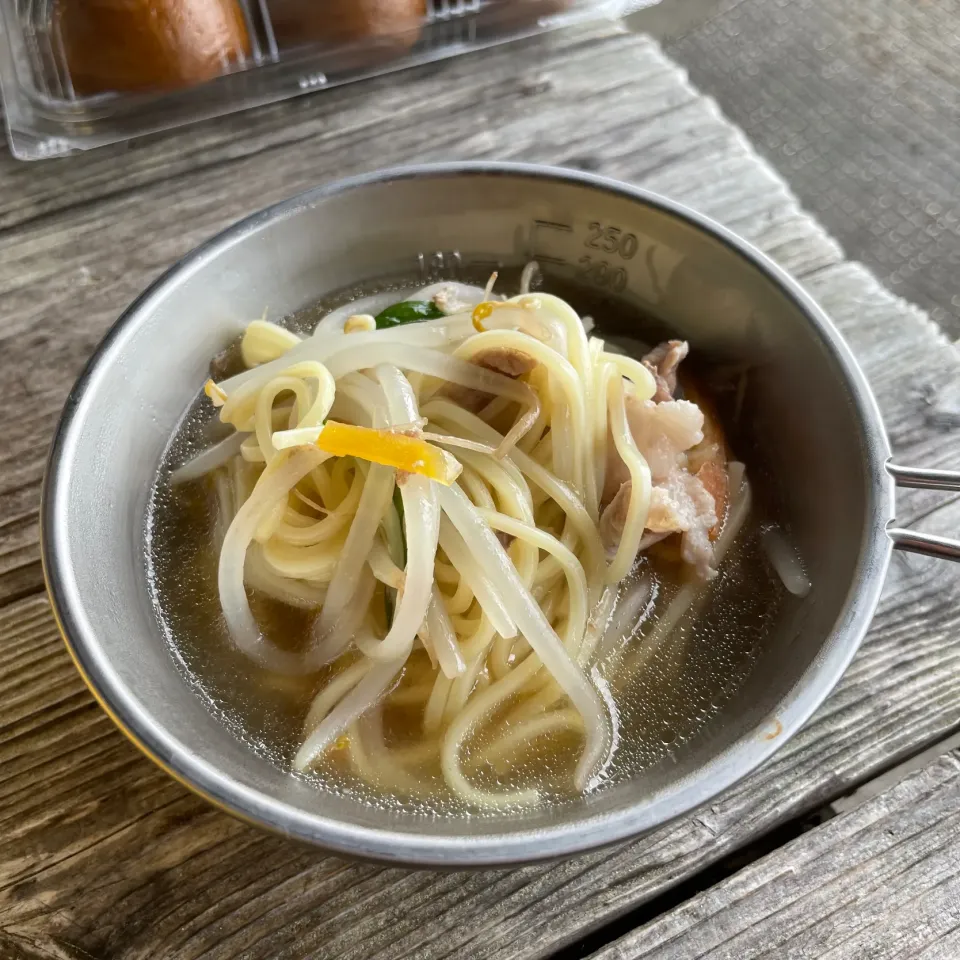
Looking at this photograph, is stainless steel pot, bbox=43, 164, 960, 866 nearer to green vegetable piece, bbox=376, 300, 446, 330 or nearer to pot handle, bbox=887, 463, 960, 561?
pot handle, bbox=887, 463, 960, 561

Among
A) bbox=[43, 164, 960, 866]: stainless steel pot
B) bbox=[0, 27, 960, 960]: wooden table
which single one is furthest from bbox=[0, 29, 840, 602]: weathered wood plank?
bbox=[43, 164, 960, 866]: stainless steel pot

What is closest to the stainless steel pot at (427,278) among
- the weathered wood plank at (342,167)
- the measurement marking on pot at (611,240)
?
the measurement marking on pot at (611,240)

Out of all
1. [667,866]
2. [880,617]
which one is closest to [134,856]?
[667,866]

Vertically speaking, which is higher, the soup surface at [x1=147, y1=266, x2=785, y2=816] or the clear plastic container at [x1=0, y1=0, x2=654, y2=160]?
the clear plastic container at [x1=0, y1=0, x2=654, y2=160]

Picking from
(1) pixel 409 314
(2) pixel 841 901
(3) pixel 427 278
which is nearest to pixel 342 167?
(3) pixel 427 278

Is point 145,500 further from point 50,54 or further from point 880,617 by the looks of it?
point 50,54

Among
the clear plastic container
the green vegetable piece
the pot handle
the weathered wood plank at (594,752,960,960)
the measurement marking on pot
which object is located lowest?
the weathered wood plank at (594,752,960,960)
